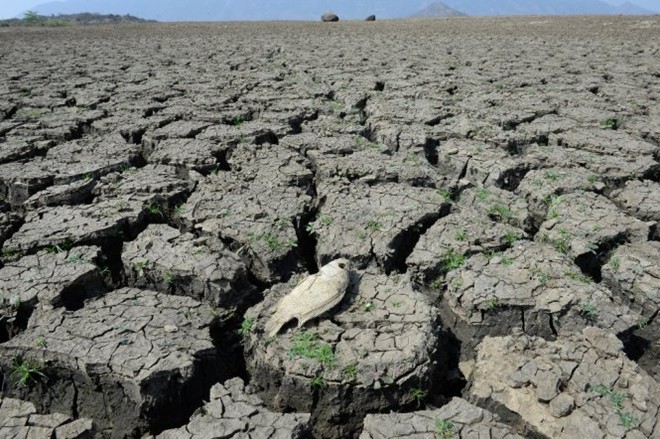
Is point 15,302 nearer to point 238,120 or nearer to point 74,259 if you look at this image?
point 74,259

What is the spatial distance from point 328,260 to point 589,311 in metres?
1.16

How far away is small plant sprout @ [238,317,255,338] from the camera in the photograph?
193 centimetres

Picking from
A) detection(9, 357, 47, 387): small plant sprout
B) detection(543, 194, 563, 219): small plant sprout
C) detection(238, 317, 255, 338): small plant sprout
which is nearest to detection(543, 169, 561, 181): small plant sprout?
detection(543, 194, 563, 219): small plant sprout

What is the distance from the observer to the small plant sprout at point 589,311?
76.6 inches

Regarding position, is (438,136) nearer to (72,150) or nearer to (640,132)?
(640,132)

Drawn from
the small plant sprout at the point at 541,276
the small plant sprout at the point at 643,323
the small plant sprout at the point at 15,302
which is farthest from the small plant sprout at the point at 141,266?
the small plant sprout at the point at 643,323

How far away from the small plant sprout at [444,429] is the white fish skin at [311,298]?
581 millimetres

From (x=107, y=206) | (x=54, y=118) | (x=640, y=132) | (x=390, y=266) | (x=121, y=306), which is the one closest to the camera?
(x=121, y=306)

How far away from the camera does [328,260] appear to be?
7.89ft

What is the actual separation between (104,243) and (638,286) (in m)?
2.56

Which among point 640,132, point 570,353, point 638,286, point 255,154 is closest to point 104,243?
point 255,154

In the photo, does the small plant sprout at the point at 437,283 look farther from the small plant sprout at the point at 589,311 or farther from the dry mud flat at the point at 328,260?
the small plant sprout at the point at 589,311

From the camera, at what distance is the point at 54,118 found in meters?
4.69

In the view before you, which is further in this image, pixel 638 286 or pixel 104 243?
pixel 104 243
